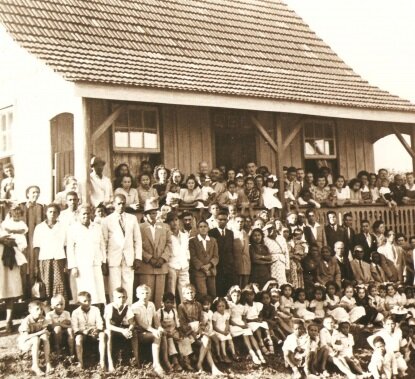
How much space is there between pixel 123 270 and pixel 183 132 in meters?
5.56

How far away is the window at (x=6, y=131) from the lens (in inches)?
586

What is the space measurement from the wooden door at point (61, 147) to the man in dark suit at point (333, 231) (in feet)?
17.0

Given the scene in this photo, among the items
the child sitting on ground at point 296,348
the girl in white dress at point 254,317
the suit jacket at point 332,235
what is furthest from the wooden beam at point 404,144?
the child sitting on ground at point 296,348

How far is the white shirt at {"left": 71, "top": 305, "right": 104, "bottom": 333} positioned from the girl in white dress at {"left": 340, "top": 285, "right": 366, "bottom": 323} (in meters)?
5.07

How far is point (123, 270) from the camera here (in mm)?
10227

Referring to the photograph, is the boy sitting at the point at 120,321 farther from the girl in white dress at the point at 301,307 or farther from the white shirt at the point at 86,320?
the girl in white dress at the point at 301,307

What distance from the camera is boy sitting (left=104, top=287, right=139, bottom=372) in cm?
910

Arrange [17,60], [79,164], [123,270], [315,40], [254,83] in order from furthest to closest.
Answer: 1. [315,40]
2. [254,83]
3. [17,60]
4. [79,164]
5. [123,270]

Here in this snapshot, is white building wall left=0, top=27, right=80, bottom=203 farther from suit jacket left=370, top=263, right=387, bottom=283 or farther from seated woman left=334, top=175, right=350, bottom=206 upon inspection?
suit jacket left=370, top=263, right=387, bottom=283

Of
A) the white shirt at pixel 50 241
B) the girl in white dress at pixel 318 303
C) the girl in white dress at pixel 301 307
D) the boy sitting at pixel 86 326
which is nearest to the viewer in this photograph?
the boy sitting at pixel 86 326

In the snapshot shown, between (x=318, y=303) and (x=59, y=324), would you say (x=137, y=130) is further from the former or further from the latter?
(x=59, y=324)

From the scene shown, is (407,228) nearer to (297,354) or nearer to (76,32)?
(297,354)

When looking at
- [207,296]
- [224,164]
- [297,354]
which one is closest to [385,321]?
[297,354]

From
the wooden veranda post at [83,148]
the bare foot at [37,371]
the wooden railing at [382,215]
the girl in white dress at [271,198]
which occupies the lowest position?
the bare foot at [37,371]
